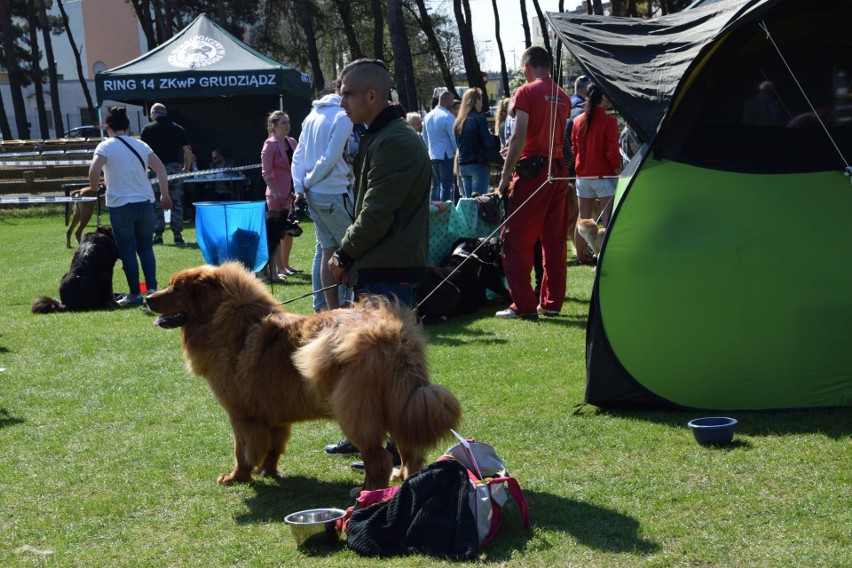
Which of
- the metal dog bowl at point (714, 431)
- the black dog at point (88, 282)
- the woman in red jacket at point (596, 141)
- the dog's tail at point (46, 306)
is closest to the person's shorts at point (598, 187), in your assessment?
the woman in red jacket at point (596, 141)

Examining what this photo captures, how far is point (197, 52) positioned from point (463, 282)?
1284cm

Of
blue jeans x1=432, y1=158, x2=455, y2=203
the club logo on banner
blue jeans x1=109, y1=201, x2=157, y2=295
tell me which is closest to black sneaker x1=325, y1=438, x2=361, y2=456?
blue jeans x1=109, y1=201, x2=157, y2=295

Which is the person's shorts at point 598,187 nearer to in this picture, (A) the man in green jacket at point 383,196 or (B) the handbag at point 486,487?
(A) the man in green jacket at point 383,196

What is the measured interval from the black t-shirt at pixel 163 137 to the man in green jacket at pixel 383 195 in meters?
11.4

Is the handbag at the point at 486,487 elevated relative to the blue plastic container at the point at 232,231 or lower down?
lower down

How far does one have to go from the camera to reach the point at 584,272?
11.5m

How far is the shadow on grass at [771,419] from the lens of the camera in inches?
207

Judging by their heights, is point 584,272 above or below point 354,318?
below

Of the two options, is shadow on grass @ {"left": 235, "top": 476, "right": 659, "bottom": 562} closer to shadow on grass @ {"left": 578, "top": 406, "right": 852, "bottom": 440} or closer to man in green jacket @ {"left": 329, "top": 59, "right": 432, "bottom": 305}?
man in green jacket @ {"left": 329, "top": 59, "right": 432, "bottom": 305}

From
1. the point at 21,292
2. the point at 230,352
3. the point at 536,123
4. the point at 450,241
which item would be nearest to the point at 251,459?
the point at 230,352

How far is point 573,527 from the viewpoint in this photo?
13.4ft

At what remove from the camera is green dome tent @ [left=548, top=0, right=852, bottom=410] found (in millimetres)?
5613

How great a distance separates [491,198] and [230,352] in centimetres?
582

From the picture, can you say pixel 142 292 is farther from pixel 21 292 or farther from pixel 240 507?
pixel 240 507
